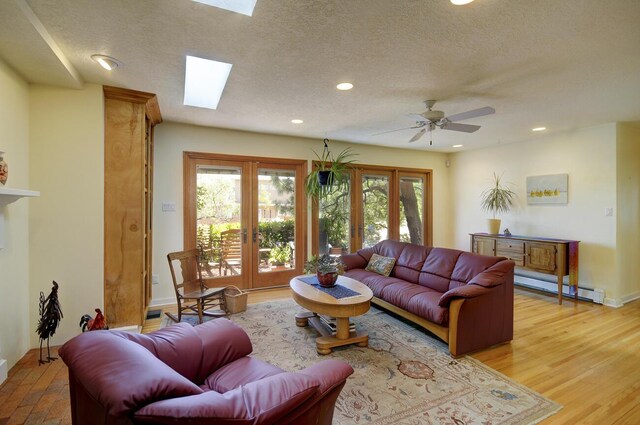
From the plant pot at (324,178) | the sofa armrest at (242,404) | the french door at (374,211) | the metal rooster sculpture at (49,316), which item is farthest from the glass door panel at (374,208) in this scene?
Result: the sofa armrest at (242,404)

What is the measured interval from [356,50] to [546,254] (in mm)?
4135

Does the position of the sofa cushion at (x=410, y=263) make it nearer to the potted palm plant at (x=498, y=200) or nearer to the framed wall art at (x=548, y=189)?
the potted palm plant at (x=498, y=200)

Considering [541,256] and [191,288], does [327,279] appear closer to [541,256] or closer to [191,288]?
[191,288]

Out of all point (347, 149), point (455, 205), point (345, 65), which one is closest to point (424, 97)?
point (345, 65)

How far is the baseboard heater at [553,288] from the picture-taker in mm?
4363

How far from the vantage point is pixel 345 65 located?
98.8 inches

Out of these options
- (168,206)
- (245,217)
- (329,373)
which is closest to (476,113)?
(329,373)

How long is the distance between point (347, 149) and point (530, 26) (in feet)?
12.5

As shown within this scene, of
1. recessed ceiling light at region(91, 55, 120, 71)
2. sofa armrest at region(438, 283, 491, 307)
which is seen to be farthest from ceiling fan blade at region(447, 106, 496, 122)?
recessed ceiling light at region(91, 55, 120, 71)

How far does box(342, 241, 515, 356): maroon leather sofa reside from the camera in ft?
9.02

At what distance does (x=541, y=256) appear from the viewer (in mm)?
4488

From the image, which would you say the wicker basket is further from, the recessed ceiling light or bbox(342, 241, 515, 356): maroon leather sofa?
the recessed ceiling light

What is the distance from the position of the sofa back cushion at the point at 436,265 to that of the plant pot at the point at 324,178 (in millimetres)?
1380

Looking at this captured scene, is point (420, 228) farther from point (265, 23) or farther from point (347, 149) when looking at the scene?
point (265, 23)
